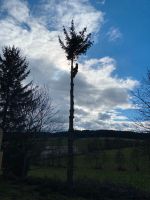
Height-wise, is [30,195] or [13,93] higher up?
[13,93]

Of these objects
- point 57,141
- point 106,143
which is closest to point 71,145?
point 57,141

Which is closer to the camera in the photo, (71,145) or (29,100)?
(71,145)

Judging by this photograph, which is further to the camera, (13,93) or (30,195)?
Result: (13,93)

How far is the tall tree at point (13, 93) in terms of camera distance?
108 ft

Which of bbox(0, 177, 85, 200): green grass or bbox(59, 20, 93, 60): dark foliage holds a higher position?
bbox(59, 20, 93, 60): dark foliage

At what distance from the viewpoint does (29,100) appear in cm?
3375

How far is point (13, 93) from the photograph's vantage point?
33812mm

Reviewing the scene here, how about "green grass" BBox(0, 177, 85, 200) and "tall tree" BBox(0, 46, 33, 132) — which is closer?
"green grass" BBox(0, 177, 85, 200)

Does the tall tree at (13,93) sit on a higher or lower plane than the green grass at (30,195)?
higher

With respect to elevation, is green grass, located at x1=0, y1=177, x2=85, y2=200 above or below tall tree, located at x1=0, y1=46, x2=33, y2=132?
below

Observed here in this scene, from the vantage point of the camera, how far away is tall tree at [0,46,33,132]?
108ft

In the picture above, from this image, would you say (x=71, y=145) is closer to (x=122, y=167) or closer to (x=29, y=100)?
(x=29, y=100)

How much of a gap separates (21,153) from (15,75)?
7.26 meters

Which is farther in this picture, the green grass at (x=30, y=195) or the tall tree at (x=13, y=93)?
the tall tree at (x=13, y=93)
